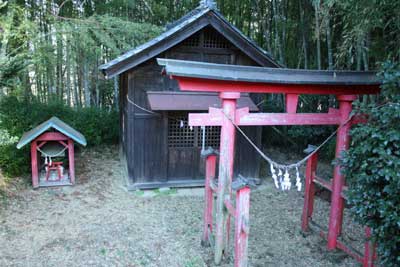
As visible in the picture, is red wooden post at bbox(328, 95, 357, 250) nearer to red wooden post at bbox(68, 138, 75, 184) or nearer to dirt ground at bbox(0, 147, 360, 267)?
dirt ground at bbox(0, 147, 360, 267)

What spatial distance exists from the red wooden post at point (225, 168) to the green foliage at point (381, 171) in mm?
1250

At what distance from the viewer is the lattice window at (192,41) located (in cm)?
645

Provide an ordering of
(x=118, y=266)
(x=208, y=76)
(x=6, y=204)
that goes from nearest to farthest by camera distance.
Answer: (x=208, y=76), (x=118, y=266), (x=6, y=204)

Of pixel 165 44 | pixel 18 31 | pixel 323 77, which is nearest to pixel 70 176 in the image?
pixel 18 31

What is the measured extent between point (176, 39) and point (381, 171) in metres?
4.51

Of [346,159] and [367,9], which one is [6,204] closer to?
[346,159]

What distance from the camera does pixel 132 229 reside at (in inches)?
193

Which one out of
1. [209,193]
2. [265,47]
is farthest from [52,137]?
[265,47]

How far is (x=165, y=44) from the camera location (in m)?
6.03

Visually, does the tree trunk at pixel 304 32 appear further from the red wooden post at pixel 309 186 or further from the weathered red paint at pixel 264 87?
the weathered red paint at pixel 264 87

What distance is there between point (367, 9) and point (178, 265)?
4007 millimetres

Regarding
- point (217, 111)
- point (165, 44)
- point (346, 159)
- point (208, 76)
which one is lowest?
point (346, 159)

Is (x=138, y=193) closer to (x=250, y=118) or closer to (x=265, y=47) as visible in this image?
(x=250, y=118)

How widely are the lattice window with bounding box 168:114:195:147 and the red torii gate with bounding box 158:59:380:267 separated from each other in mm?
A: 2370
